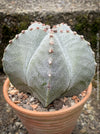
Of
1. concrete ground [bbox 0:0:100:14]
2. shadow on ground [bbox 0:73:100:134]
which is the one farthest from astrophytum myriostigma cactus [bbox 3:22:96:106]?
concrete ground [bbox 0:0:100:14]

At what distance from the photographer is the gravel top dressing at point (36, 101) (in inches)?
48.4

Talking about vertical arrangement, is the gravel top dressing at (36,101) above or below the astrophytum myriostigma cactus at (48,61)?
below

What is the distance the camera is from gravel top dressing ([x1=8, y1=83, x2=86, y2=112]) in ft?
4.04

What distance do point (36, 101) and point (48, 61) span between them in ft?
1.42

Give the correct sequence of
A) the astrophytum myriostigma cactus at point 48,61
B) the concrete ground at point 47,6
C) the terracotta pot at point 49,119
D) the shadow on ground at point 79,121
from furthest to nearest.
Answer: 1. the concrete ground at point 47,6
2. the shadow on ground at point 79,121
3. the terracotta pot at point 49,119
4. the astrophytum myriostigma cactus at point 48,61

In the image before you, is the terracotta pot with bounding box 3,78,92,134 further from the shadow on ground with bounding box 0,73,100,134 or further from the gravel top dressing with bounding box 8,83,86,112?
the shadow on ground with bounding box 0,73,100,134

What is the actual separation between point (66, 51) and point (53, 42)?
5.5 inches

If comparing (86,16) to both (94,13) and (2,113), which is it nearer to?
(94,13)

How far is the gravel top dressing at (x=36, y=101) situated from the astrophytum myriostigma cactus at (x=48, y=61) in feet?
0.38

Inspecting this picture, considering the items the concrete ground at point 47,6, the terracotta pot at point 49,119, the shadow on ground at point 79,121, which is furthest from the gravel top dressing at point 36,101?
the concrete ground at point 47,6

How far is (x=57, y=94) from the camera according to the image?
3.74 ft

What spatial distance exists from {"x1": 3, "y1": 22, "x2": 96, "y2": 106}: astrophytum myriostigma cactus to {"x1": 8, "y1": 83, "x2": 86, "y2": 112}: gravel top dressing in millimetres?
115

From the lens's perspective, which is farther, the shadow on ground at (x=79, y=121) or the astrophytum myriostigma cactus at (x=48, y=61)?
the shadow on ground at (x=79, y=121)

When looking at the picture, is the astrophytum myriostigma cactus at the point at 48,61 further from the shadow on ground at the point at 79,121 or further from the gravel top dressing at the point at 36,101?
the shadow on ground at the point at 79,121
